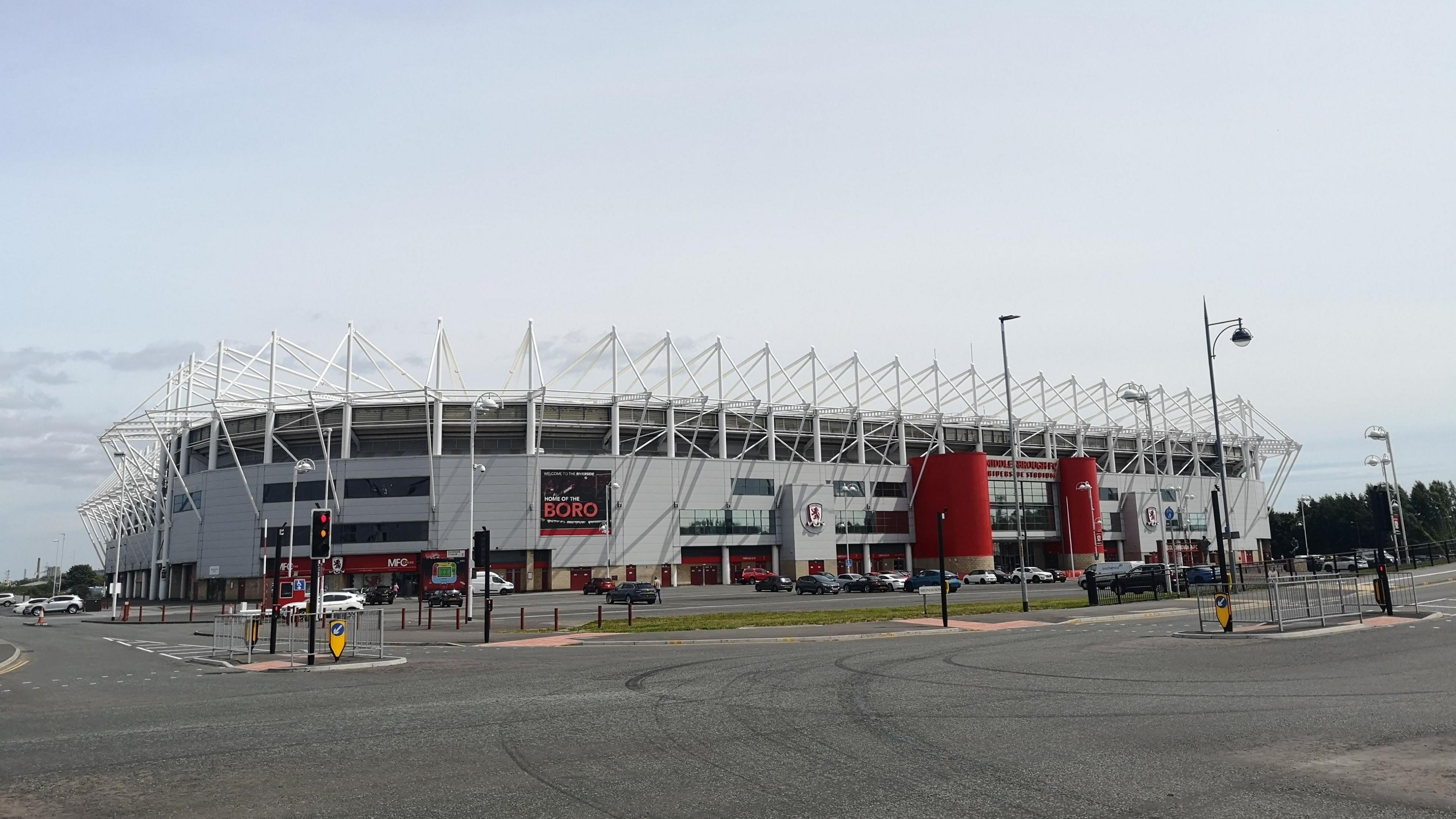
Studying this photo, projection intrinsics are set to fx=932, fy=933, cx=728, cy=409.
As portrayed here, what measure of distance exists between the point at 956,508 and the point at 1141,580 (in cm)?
5000

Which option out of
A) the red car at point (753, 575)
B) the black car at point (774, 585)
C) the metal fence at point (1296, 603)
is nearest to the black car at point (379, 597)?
the black car at point (774, 585)

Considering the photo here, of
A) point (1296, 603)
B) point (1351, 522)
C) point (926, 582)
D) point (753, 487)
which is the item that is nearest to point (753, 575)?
point (753, 487)

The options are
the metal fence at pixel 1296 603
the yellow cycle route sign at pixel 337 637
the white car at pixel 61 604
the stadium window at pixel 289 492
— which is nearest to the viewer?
the yellow cycle route sign at pixel 337 637

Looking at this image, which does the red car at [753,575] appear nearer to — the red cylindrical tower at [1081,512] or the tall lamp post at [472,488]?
the tall lamp post at [472,488]

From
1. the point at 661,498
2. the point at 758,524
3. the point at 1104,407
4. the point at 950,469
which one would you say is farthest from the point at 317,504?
the point at 1104,407

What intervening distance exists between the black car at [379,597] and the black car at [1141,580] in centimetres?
4677

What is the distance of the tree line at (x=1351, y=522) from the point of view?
5266 inches

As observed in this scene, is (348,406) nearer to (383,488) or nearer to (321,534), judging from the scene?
(383,488)

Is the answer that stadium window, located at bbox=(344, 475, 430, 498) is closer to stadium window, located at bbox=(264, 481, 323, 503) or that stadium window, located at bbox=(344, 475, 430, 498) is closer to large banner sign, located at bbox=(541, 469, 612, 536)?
stadium window, located at bbox=(264, 481, 323, 503)

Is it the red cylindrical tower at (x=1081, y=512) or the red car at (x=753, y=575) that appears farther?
the red cylindrical tower at (x=1081, y=512)

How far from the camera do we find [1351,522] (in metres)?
140

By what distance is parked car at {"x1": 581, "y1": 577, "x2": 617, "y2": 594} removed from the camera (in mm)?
73688

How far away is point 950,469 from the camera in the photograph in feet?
317

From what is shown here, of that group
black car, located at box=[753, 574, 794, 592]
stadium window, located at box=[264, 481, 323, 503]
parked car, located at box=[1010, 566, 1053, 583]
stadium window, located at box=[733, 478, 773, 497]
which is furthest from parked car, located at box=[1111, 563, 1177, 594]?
stadium window, located at box=[264, 481, 323, 503]
